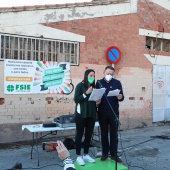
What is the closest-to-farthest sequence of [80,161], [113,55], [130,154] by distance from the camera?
1. [80,161]
2. [130,154]
3. [113,55]

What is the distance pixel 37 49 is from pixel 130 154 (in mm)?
4272

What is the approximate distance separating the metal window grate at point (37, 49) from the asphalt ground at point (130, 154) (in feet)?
8.94

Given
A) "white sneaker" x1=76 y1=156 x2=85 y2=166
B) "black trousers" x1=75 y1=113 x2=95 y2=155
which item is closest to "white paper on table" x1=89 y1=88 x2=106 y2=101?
"black trousers" x1=75 y1=113 x2=95 y2=155

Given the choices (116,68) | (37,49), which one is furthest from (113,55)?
(37,49)

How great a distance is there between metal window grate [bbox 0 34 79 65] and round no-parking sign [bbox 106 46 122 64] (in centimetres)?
122

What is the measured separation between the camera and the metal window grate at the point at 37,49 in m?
7.62

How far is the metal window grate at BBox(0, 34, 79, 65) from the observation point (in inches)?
300

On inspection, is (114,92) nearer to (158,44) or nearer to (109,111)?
(109,111)

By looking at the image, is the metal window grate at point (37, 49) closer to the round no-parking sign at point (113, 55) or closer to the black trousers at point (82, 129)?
the round no-parking sign at point (113, 55)

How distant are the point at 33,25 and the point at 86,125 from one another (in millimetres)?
4070

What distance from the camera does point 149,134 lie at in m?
9.12

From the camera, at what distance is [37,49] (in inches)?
319

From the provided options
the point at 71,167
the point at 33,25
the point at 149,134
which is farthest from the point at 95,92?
the point at 149,134

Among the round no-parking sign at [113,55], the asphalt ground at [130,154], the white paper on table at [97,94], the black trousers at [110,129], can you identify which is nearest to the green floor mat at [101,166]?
the black trousers at [110,129]
